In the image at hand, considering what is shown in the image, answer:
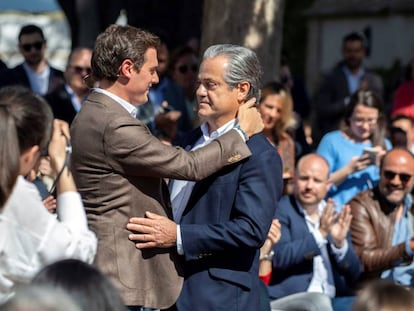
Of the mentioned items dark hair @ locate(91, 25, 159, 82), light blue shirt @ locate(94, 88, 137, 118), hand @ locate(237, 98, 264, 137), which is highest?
dark hair @ locate(91, 25, 159, 82)

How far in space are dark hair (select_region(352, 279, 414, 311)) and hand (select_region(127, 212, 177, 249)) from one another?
5.15ft

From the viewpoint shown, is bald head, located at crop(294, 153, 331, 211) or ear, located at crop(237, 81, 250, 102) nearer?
ear, located at crop(237, 81, 250, 102)

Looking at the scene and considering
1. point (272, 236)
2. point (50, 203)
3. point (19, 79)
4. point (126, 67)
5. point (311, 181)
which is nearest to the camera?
point (126, 67)

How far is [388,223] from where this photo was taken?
7.73 meters

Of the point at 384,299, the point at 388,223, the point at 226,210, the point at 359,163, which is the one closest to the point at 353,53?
the point at 359,163

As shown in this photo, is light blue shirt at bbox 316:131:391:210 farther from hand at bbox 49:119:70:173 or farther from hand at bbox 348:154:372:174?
hand at bbox 49:119:70:173

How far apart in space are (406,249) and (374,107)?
171cm

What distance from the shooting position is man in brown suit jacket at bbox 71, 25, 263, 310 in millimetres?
4875

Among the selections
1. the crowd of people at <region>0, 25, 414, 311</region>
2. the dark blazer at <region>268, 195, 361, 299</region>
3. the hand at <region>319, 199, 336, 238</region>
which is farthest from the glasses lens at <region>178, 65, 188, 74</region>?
the hand at <region>319, 199, 336, 238</region>

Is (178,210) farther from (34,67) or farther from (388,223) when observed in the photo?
(34,67)

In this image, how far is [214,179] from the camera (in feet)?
16.9

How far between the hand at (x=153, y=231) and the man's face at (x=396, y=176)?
10.0ft

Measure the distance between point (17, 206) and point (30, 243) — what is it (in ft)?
0.46

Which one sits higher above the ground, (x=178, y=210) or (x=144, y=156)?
(x=144, y=156)
